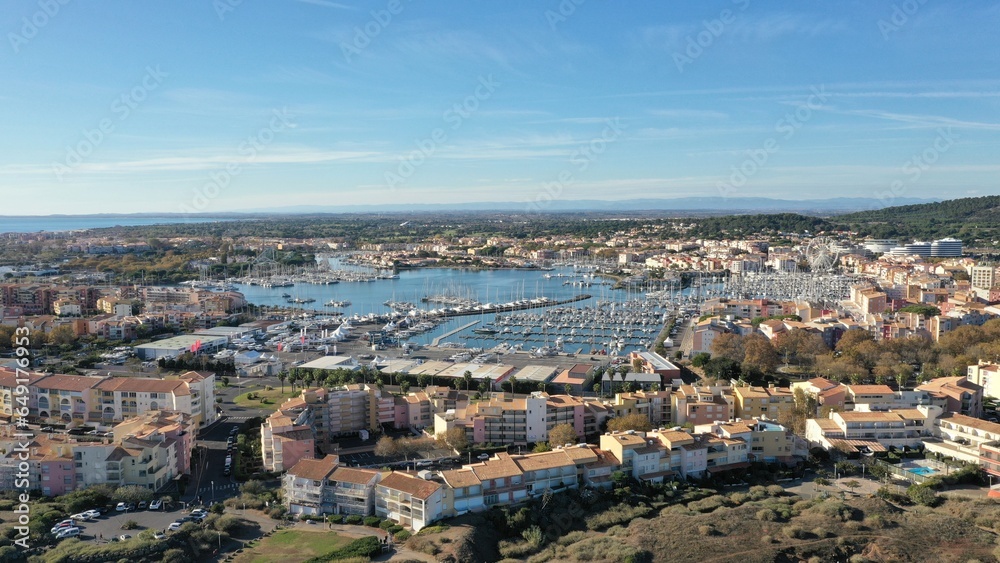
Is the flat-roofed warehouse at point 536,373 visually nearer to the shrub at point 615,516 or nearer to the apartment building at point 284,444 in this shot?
the apartment building at point 284,444

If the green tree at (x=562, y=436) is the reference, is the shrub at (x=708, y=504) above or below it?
below

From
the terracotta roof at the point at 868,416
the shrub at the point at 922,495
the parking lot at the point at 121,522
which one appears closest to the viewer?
the parking lot at the point at 121,522

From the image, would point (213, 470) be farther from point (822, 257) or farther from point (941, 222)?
point (941, 222)

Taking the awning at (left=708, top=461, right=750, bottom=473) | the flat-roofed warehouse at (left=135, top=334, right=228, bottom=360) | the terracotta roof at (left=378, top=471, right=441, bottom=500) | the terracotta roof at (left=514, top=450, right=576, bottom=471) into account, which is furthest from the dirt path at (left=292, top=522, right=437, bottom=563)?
the flat-roofed warehouse at (left=135, top=334, right=228, bottom=360)

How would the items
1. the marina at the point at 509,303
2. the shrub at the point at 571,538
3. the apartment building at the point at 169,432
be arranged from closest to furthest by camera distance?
the shrub at the point at 571,538 < the apartment building at the point at 169,432 < the marina at the point at 509,303

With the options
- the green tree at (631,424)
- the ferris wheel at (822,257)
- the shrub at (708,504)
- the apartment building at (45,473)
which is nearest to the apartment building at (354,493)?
the apartment building at (45,473)

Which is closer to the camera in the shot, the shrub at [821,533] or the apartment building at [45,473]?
the shrub at [821,533]

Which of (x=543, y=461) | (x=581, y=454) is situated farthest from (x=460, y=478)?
(x=581, y=454)

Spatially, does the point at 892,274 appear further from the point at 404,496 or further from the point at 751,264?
the point at 404,496
